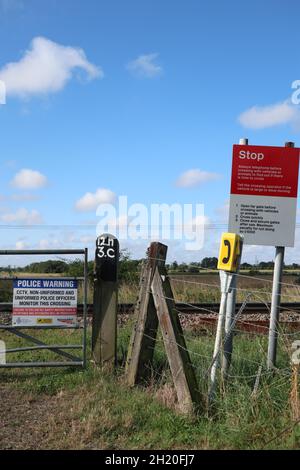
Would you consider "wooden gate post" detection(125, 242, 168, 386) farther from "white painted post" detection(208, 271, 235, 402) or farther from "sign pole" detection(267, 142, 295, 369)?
"sign pole" detection(267, 142, 295, 369)

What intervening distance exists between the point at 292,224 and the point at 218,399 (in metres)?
2.48

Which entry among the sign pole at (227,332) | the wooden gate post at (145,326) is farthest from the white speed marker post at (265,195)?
the wooden gate post at (145,326)

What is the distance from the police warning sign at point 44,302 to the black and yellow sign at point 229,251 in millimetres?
2838

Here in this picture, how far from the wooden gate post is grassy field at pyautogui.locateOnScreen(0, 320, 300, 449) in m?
0.15

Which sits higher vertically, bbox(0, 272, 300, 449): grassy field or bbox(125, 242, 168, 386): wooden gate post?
bbox(125, 242, 168, 386): wooden gate post

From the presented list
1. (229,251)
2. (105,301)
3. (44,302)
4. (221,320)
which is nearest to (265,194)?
(229,251)

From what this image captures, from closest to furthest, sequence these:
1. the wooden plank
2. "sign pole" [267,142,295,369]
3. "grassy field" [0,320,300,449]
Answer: "grassy field" [0,320,300,449]
the wooden plank
"sign pole" [267,142,295,369]

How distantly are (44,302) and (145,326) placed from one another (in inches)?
68.2

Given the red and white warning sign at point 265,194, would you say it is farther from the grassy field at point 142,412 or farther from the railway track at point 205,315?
the railway track at point 205,315

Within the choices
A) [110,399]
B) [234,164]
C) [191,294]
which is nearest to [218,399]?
[110,399]

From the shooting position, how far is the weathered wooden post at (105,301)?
7.44m

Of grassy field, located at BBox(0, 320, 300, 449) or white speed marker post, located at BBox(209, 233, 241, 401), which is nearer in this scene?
grassy field, located at BBox(0, 320, 300, 449)

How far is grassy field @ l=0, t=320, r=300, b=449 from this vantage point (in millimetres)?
4793

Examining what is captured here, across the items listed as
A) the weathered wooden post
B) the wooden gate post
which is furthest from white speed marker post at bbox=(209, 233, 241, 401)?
the weathered wooden post
